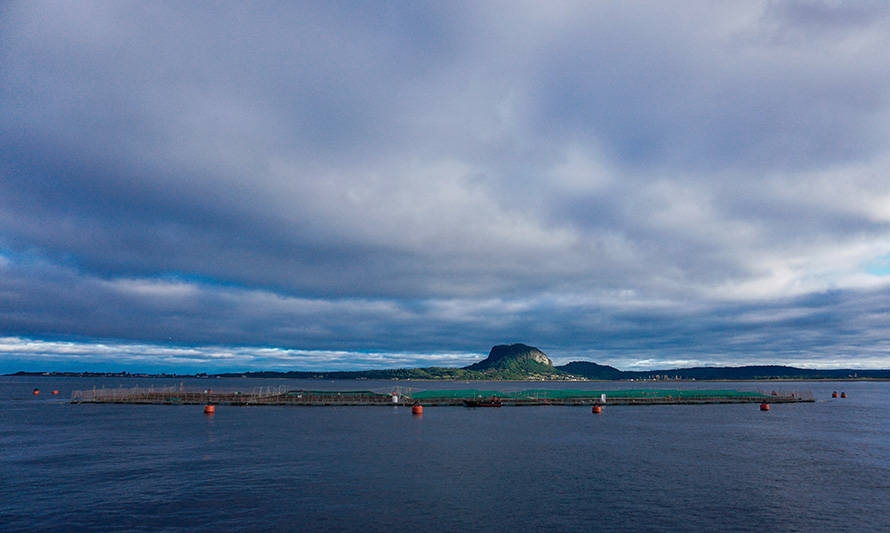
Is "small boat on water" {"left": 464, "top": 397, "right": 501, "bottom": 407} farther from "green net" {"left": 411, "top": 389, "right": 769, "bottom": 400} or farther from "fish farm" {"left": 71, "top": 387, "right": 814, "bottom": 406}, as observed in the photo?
"green net" {"left": 411, "top": 389, "right": 769, "bottom": 400}

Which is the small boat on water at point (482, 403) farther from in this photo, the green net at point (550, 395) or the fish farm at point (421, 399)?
the green net at point (550, 395)

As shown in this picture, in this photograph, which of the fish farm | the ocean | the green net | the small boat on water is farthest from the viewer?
the green net

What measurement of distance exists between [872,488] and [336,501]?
2156 inches

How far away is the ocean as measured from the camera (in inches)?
1714

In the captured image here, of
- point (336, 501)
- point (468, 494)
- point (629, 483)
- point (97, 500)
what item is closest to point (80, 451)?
point (97, 500)

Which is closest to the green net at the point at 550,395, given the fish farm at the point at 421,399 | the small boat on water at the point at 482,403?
the fish farm at the point at 421,399

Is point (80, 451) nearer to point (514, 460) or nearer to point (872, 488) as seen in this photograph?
point (514, 460)

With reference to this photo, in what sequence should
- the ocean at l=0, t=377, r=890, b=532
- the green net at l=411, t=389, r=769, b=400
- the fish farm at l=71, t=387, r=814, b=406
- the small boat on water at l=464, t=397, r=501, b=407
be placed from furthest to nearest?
the green net at l=411, t=389, r=769, b=400
the fish farm at l=71, t=387, r=814, b=406
the small boat on water at l=464, t=397, r=501, b=407
the ocean at l=0, t=377, r=890, b=532

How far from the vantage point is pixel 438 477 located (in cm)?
5909

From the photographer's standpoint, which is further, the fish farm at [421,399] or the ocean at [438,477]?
the fish farm at [421,399]

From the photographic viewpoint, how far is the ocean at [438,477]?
43531 mm

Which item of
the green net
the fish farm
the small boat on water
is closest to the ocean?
the small boat on water

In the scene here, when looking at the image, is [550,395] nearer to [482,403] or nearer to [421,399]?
[482,403]

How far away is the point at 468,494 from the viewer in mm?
51594
